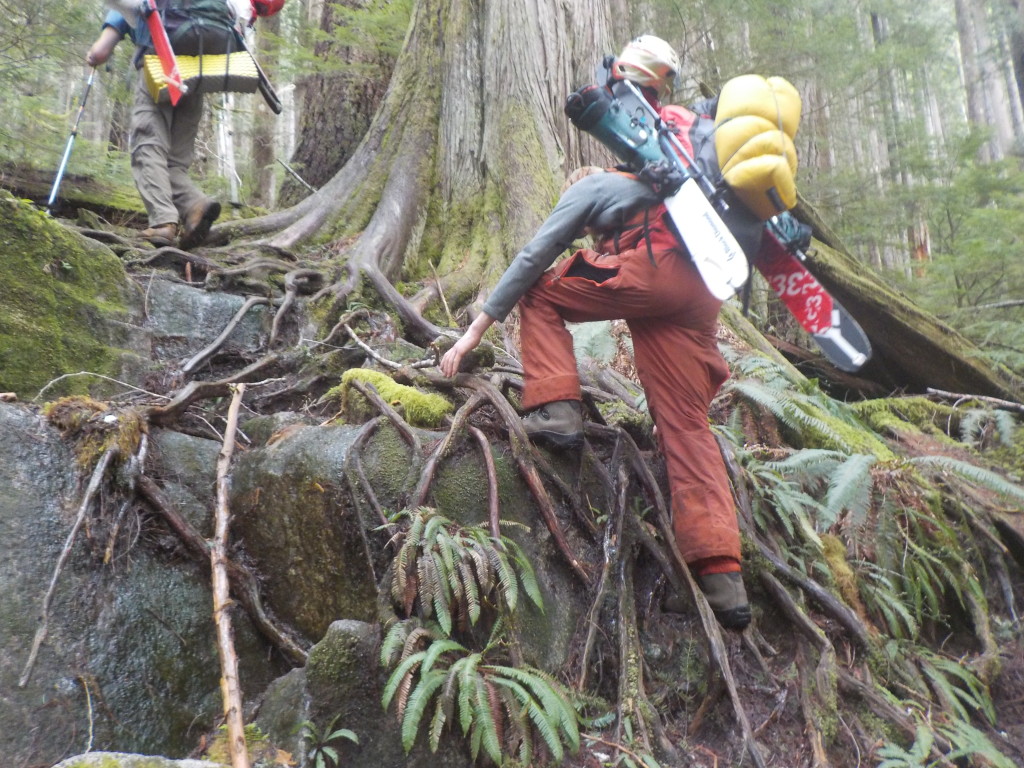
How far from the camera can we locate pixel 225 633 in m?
2.33

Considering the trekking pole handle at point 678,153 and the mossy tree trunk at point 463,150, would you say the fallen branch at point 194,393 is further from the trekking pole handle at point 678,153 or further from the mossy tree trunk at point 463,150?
the trekking pole handle at point 678,153

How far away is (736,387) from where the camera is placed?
14.5ft

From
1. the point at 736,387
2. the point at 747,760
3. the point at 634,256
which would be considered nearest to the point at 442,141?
the point at 736,387

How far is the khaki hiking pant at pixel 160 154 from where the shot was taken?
577cm

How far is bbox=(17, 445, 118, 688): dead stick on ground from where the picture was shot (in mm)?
2294

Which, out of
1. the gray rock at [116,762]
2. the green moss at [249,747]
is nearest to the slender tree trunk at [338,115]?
the green moss at [249,747]

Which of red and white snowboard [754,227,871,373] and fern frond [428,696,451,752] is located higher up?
red and white snowboard [754,227,871,373]

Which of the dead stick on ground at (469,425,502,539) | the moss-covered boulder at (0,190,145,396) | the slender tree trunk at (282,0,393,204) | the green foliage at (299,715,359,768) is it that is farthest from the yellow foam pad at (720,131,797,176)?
the slender tree trunk at (282,0,393,204)

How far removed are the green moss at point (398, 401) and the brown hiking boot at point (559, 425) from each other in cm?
51

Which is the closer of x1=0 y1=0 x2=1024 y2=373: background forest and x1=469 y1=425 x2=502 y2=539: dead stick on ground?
x1=469 y1=425 x2=502 y2=539: dead stick on ground

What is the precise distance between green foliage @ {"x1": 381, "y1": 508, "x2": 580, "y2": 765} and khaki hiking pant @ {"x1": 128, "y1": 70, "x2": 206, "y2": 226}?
4.52m

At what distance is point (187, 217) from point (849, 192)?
9084mm

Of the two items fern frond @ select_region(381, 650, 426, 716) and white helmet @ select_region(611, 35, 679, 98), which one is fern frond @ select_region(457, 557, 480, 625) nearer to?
fern frond @ select_region(381, 650, 426, 716)

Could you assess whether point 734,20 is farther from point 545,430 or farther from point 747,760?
point 747,760
